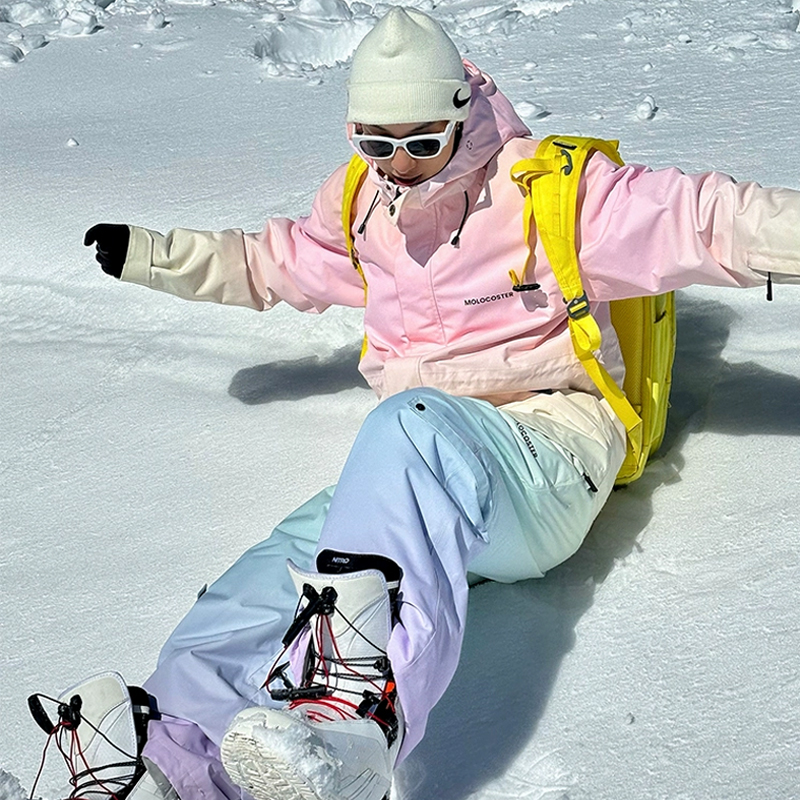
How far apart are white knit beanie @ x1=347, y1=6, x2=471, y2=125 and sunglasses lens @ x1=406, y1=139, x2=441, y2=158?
0.03 meters

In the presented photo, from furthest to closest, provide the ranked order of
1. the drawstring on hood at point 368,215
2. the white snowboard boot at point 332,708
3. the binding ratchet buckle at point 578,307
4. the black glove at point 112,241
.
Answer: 1. the black glove at point 112,241
2. the drawstring on hood at point 368,215
3. the binding ratchet buckle at point 578,307
4. the white snowboard boot at point 332,708

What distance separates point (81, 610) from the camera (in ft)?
5.62

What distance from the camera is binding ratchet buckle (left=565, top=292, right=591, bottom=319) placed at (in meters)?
1.62

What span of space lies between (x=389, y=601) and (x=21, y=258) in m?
1.71

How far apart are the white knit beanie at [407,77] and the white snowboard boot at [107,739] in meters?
0.74

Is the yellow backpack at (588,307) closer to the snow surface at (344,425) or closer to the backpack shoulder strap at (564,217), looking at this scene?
the backpack shoulder strap at (564,217)

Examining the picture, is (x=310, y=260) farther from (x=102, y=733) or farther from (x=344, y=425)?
(x=102, y=733)

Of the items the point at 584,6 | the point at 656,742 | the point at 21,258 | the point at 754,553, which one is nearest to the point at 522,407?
the point at 754,553

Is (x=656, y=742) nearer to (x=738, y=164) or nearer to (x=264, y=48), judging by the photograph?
(x=738, y=164)

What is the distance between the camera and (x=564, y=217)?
1.59 metres

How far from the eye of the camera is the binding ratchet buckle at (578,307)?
1622mm

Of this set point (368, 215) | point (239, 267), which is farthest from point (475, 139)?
point (239, 267)

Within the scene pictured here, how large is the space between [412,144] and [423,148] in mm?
14

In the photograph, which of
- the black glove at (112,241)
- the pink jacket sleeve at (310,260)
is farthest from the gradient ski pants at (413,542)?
the black glove at (112,241)
